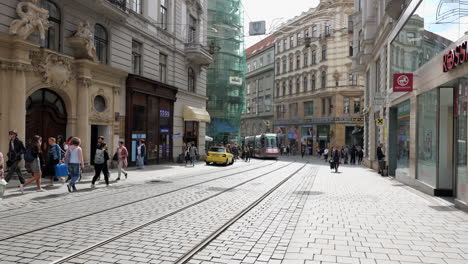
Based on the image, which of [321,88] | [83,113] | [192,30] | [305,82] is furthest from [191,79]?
[305,82]

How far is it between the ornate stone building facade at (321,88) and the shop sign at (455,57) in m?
34.3

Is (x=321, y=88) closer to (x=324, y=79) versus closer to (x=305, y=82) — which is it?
(x=324, y=79)

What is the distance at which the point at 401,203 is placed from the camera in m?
10.3

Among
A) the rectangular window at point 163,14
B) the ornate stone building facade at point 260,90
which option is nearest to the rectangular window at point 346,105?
the ornate stone building facade at point 260,90

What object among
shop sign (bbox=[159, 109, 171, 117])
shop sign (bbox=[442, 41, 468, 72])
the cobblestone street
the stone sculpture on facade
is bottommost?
the cobblestone street

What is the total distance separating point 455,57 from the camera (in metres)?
9.63

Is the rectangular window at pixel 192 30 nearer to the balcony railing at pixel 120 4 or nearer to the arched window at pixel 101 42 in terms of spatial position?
the balcony railing at pixel 120 4

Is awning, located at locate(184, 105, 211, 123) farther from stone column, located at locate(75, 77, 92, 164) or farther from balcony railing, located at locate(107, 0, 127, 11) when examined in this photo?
stone column, located at locate(75, 77, 92, 164)

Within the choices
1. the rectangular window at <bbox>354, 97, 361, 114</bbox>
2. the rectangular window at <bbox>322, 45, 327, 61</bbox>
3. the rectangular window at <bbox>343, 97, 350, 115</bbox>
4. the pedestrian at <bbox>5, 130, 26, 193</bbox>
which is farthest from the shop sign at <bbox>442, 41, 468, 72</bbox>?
the rectangular window at <bbox>322, 45, 327, 61</bbox>

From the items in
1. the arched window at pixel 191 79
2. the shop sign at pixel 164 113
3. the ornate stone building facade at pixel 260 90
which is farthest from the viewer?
the ornate stone building facade at pixel 260 90

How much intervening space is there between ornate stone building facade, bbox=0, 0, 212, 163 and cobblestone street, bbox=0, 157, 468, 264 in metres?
5.09

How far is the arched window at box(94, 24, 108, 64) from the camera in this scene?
1886 cm

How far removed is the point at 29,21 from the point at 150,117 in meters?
10.5

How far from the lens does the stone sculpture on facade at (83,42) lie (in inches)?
654
